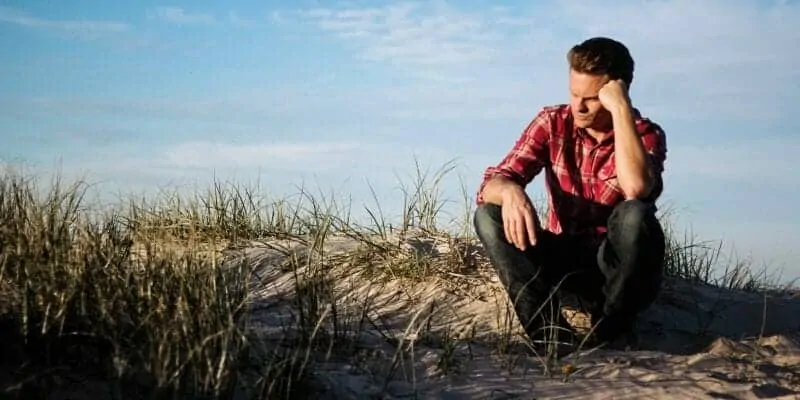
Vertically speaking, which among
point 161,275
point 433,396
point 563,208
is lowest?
point 433,396

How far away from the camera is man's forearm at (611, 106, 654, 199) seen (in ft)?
14.5

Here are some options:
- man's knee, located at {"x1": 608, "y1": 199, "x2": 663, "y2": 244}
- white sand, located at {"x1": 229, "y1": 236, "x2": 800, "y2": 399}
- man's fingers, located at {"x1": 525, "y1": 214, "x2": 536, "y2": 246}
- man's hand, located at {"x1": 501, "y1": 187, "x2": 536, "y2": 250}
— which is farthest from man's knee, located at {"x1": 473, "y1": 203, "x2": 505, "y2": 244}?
man's knee, located at {"x1": 608, "y1": 199, "x2": 663, "y2": 244}

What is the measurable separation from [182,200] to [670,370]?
378 centimetres

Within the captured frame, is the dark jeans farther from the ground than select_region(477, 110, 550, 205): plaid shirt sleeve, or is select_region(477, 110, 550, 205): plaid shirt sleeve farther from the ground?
select_region(477, 110, 550, 205): plaid shirt sleeve

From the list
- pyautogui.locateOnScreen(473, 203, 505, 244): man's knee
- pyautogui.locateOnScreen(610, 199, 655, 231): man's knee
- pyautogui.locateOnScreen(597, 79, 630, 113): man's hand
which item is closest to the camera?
pyautogui.locateOnScreen(610, 199, 655, 231): man's knee

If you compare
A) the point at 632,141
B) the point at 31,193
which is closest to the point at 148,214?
the point at 31,193

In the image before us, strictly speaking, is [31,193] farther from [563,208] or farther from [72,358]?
[563,208]

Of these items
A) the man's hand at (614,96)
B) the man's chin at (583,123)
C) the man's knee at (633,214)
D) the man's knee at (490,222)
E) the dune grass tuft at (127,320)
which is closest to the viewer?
the dune grass tuft at (127,320)

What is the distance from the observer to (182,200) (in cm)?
693

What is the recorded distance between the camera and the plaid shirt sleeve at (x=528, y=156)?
4809 millimetres

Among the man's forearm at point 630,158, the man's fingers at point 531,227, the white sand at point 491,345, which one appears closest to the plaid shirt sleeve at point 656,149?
the man's forearm at point 630,158

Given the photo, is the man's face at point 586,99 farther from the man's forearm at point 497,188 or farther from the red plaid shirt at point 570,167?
the man's forearm at point 497,188

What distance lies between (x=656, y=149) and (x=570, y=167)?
407mm

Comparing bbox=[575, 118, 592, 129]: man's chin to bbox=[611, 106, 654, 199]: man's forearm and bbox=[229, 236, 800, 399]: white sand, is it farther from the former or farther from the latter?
bbox=[229, 236, 800, 399]: white sand
